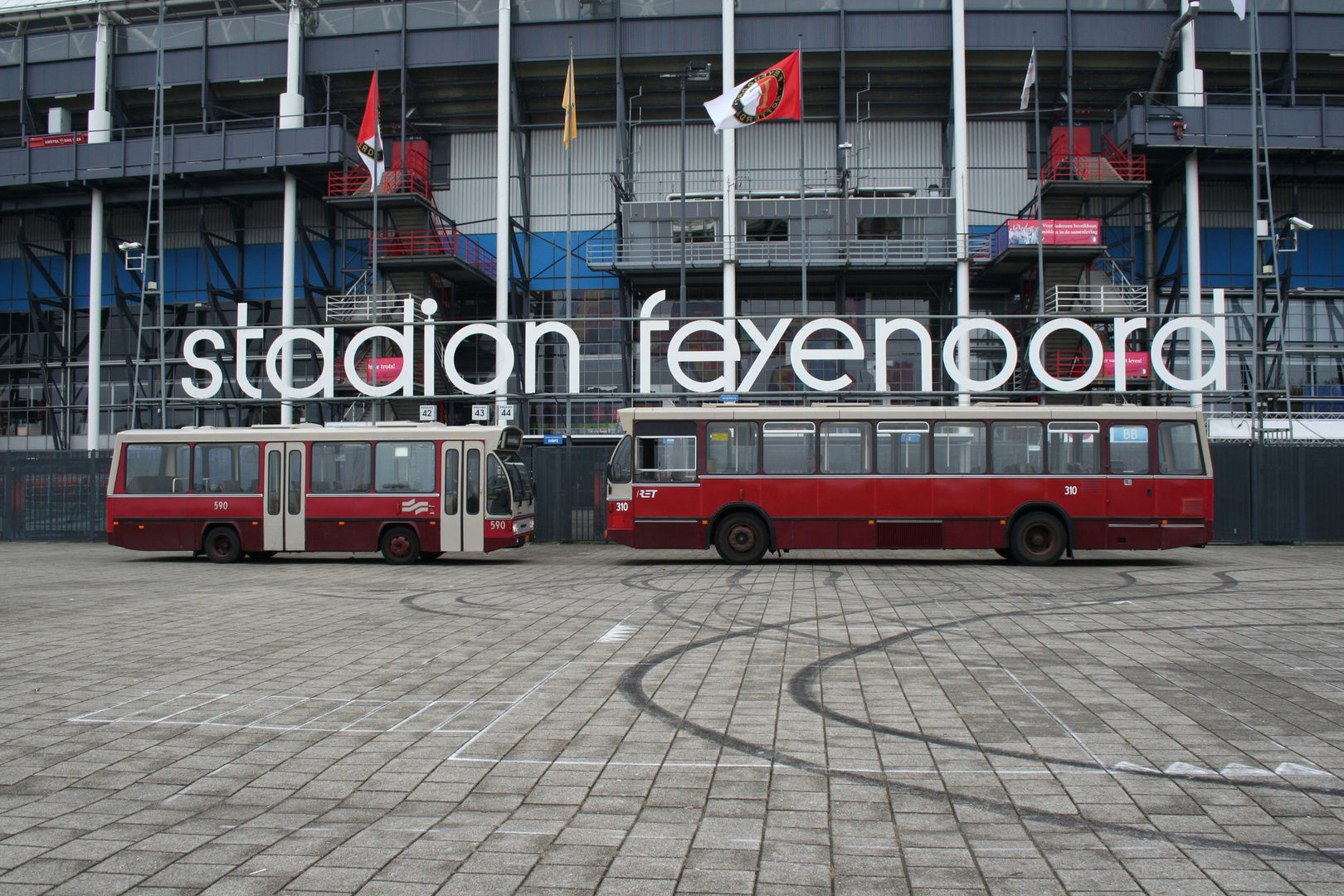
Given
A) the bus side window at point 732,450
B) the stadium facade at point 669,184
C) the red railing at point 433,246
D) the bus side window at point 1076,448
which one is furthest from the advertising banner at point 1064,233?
the red railing at point 433,246

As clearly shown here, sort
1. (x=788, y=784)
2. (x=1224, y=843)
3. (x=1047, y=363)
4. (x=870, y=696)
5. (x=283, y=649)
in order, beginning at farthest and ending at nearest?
1. (x=1047, y=363)
2. (x=283, y=649)
3. (x=870, y=696)
4. (x=788, y=784)
5. (x=1224, y=843)

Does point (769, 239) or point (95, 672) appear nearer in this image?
point (95, 672)

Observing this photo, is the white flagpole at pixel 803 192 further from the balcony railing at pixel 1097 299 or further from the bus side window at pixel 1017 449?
the balcony railing at pixel 1097 299

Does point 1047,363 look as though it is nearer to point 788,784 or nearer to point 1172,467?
point 1172,467

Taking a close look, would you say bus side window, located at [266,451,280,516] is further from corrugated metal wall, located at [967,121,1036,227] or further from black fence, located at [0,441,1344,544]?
corrugated metal wall, located at [967,121,1036,227]

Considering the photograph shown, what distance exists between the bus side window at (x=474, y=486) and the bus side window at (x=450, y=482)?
27cm

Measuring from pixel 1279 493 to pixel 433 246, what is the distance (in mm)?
27574

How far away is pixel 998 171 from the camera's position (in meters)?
35.1

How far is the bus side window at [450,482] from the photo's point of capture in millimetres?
19375

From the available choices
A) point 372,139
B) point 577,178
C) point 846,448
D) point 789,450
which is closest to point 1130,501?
point 846,448

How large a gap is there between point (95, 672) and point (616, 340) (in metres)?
27.9

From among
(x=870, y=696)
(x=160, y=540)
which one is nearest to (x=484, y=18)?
(x=160, y=540)

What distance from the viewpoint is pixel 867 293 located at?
34812 millimetres

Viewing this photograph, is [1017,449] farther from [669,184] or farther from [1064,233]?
[669,184]
